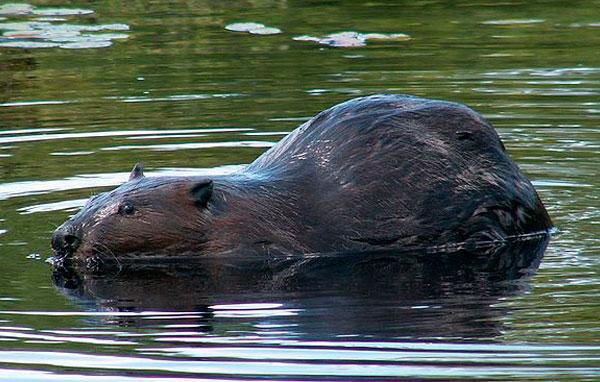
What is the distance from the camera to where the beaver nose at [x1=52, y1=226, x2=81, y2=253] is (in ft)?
25.8

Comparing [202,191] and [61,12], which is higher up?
[202,191]

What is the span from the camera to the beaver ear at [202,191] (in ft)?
25.9

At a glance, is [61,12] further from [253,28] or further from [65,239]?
[65,239]

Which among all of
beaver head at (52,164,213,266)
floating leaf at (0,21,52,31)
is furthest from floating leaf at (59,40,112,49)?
beaver head at (52,164,213,266)

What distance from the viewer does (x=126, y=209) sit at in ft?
26.0

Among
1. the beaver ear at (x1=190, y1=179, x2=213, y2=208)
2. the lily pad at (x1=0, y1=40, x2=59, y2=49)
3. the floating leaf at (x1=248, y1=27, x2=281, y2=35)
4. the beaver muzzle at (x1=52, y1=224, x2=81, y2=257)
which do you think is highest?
the beaver ear at (x1=190, y1=179, x2=213, y2=208)

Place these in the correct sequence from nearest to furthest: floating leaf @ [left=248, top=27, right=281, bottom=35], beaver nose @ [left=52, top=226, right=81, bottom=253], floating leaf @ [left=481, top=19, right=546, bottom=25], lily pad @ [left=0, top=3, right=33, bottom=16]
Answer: beaver nose @ [left=52, top=226, right=81, bottom=253], floating leaf @ [left=248, top=27, right=281, bottom=35], floating leaf @ [left=481, top=19, right=546, bottom=25], lily pad @ [left=0, top=3, right=33, bottom=16]

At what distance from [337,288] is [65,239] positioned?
63.2 inches

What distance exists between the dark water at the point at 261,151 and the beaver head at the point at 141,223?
0.19m

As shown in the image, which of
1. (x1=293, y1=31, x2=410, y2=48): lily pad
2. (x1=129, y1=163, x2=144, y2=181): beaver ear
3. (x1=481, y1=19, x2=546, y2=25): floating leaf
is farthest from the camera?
(x1=481, y1=19, x2=546, y2=25): floating leaf

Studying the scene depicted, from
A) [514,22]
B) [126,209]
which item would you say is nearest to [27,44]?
[514,22]

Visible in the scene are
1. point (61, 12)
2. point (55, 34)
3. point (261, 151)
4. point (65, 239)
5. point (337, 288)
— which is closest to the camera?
point (337, 288)

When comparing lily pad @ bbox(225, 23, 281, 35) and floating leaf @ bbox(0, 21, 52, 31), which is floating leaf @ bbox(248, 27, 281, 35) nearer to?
lily pad @ bbox(225, 23, 281, 35)

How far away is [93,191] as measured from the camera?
30.5 feet
